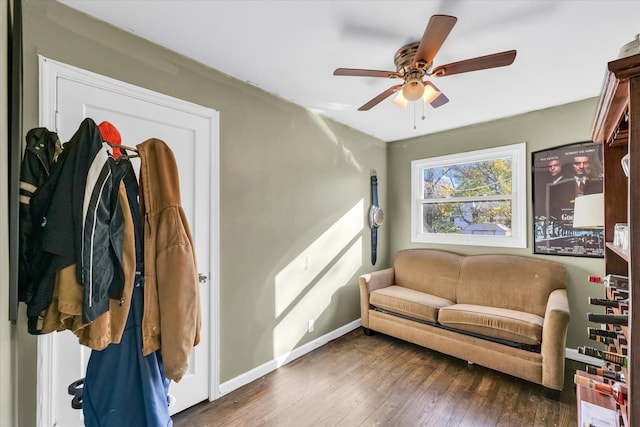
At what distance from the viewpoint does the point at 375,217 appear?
3938 millimetres

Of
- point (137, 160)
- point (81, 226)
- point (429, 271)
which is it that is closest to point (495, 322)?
point (429, 271)

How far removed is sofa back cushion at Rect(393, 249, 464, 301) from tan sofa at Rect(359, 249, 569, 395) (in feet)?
0.04

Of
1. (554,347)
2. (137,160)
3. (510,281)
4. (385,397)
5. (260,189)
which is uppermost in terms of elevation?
(137,160)

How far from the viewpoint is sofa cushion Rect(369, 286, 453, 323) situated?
9.60 feet

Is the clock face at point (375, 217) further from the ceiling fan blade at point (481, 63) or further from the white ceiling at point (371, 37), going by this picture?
the ceiling fan blade at point (481, 63)

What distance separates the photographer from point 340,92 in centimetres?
266

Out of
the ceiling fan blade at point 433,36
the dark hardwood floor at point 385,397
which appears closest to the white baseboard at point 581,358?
the dark hardwood floor at point 385,397

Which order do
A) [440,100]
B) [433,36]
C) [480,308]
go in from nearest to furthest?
[433,36]
[440,100]
[480,308]

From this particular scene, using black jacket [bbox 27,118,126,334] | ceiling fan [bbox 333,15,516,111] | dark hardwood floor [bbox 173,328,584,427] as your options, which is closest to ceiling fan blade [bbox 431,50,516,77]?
ceiling fan [bbox 333,15,516,111]

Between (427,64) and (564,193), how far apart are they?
2.26 m

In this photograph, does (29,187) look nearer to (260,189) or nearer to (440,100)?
(260,189)

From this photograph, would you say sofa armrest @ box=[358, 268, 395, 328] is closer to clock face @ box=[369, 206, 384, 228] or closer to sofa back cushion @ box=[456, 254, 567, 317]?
clock face @ box=[369, 206, 384, 228]

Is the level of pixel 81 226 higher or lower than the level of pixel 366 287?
higher

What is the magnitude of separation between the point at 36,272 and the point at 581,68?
11.8 ft
